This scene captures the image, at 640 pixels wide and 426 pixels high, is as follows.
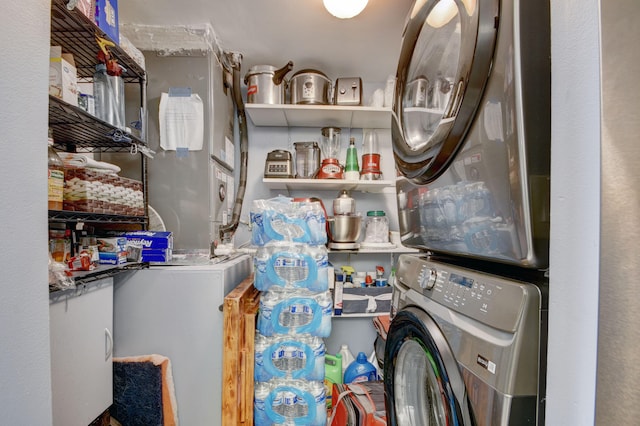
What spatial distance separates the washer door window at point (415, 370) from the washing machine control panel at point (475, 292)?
0.08 meters

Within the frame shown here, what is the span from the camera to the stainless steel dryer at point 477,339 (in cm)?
53

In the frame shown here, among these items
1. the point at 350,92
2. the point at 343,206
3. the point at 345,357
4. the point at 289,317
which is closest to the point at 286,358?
the point at 289,317

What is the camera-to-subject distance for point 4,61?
1.65 ft

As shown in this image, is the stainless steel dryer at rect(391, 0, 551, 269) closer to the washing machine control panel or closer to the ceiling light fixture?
the washing machine control panel

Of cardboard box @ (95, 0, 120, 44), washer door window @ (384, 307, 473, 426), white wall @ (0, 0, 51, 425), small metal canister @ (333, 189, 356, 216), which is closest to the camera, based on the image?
white wall @ (0, 0, 51, 425)

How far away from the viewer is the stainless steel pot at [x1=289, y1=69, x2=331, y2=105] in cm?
201

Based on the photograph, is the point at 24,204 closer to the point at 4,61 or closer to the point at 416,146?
the point at 4,61

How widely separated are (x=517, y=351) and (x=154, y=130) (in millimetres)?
1930

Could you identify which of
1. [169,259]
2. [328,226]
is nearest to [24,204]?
[169,259]

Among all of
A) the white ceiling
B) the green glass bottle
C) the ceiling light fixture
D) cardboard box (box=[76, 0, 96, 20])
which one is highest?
the white ceiling

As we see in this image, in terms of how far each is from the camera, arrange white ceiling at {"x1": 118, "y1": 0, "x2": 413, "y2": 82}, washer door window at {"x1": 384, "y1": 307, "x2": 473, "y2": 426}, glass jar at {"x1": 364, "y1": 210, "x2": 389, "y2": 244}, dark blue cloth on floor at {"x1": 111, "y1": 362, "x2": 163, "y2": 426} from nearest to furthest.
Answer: washer door window at {"x1": 384, "y1": 307, "x2": 473, "y2": 426}, dark blue cloth on floor at {"x1": 111, "y1": 362, "x2": 163, "y2": 426}, white ceiling at {"x1": 118, "y1": 0, "x2": 413, "y2": 82}, glass jar at {"x1": 364, "y1": 210, "x2": 389, "y2": 244}

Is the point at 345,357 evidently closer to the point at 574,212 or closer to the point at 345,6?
the point at 574,212

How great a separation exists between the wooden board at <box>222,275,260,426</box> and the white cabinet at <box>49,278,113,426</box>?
49 centimetres

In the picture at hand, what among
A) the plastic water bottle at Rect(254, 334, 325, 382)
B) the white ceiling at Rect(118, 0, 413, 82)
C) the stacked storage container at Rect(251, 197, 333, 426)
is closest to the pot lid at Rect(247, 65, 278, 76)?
the white ceiling at Rect(118, 0, 413, 82)
